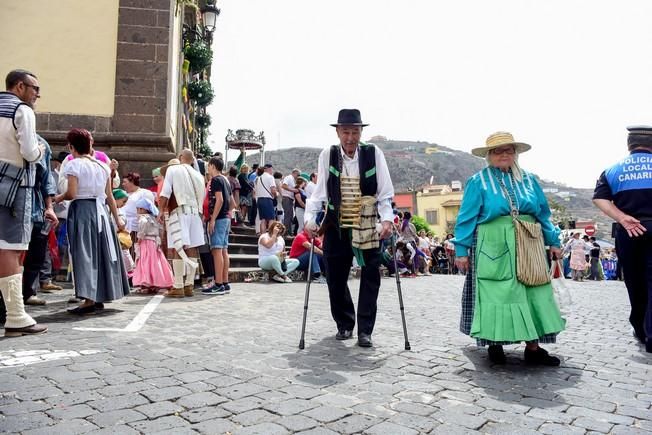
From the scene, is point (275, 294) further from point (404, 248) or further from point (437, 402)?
point (404, 248)

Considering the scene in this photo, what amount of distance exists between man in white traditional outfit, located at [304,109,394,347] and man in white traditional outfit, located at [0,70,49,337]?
8.07 ft

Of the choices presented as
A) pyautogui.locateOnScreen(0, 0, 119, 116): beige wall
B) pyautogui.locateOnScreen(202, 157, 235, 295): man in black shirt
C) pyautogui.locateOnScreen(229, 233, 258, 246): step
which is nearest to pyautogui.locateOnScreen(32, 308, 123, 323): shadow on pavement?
pyautogui.locateOnScreen(202, 157, 235, 295): man in black shirt

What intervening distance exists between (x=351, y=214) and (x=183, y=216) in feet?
12.3

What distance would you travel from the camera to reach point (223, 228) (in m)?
8.23

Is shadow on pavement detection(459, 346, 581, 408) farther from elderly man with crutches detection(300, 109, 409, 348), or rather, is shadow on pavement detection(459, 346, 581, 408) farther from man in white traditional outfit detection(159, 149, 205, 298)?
man in white traditional outfit detection(159, 149, 205, 298)

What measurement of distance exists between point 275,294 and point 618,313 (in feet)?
17.1

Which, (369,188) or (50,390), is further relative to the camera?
(369,188)

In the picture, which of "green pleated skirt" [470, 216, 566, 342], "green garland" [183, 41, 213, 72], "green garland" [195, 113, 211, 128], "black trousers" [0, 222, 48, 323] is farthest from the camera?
"green garland" [195, 113, 211, 128]

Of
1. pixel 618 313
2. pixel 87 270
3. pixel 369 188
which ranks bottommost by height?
pixel 618 313

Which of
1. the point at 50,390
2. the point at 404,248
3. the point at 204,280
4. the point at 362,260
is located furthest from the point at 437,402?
the point at 404,248

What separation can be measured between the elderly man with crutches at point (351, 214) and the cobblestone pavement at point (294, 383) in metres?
0.39

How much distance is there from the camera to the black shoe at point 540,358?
159 inches

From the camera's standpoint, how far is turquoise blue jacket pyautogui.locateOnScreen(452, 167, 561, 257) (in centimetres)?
418

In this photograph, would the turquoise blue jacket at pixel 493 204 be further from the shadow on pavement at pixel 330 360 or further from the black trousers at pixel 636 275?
the black trousers at pixel 636 275
